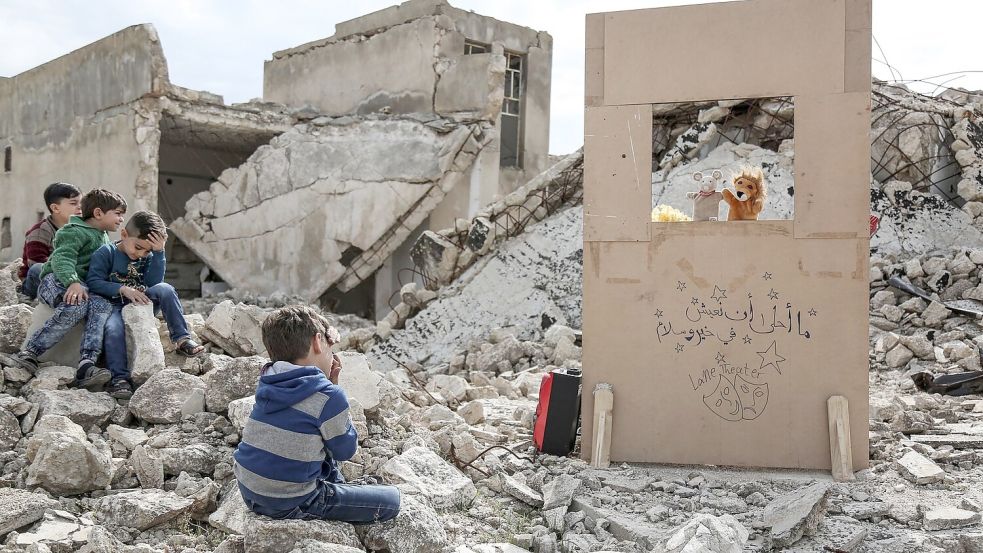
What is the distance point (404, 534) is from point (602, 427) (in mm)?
1595

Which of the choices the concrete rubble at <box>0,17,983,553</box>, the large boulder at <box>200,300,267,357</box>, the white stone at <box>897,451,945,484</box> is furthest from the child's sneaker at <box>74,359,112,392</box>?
the white stone at <box>897,451,945,484</box>

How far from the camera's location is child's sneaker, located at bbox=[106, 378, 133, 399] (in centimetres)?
444

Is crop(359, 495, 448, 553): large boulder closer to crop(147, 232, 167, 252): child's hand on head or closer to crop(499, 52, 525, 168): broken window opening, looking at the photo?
crop(147, 232, 167, 252): child's hand on head

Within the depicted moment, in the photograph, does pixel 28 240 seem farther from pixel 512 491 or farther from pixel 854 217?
pixel 854 217

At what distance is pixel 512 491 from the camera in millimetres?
3963

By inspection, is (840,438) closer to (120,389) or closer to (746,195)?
(746,195)

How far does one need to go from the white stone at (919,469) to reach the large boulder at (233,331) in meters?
3.98

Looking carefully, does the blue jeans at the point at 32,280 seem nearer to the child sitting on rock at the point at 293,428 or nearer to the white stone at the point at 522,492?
the child sitting on rock at the point at 293,428

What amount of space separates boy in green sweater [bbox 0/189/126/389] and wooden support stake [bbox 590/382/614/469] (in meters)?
2.73

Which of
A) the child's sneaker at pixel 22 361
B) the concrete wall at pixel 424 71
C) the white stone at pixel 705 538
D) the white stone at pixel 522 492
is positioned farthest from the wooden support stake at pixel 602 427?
the concrete wall at pixel 424 71

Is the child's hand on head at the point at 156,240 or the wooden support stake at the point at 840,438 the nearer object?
the wooden support stake at the point at 840,438

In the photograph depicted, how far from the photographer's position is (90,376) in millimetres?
4422

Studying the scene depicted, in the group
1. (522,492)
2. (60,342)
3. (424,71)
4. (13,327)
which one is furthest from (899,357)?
(424,71)

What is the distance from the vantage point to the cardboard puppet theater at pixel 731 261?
168 inches
